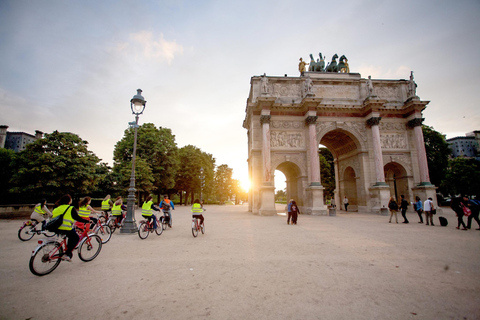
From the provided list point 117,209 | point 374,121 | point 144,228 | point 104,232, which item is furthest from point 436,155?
point 104,232

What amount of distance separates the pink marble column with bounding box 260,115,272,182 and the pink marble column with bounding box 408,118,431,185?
53.6 ft

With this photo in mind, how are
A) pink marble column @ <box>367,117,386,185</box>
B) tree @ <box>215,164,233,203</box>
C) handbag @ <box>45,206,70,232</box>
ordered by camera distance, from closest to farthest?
handbag @ <box>45,206,70,232</box>
pink marble column @ <box>367,117,386,185</box>
tree @ <box>215,164,233,203</box>

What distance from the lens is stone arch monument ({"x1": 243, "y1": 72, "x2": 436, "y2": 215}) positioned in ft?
77.3

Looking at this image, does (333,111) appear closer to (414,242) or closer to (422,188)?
(422,188)

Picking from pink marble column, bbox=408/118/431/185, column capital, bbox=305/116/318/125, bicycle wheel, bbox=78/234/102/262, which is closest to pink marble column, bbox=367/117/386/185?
pink marble column, bbox=408/118/431/185

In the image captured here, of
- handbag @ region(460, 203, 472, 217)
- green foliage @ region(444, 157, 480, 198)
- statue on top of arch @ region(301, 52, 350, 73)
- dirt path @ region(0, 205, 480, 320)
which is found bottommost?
dirt path @ region(0, 205, 480, 320)

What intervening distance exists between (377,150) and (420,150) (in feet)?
17.1

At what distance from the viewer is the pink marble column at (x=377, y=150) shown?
910 inches

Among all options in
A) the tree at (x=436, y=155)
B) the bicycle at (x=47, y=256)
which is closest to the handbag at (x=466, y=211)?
the bicycle at (x=47, y=256)

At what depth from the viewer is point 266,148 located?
23.1 meters

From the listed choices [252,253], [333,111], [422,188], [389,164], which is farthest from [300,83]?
[252,253]

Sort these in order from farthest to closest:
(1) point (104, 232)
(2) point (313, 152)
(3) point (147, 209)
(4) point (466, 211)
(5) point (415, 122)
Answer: (5) point (415, 122)
(2) point (313, 152)
(4) point (466, 211)
(3) point (147, 209)
(1) point (104, 232)

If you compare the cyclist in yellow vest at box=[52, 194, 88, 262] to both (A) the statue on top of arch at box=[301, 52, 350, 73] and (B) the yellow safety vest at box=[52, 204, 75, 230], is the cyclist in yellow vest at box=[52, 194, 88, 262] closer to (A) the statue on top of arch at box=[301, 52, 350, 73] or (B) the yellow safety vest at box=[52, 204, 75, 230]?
(B) the yellow safety vest at box=[52, 204, 75, 230]

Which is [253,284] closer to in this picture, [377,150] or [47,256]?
[47,256]
